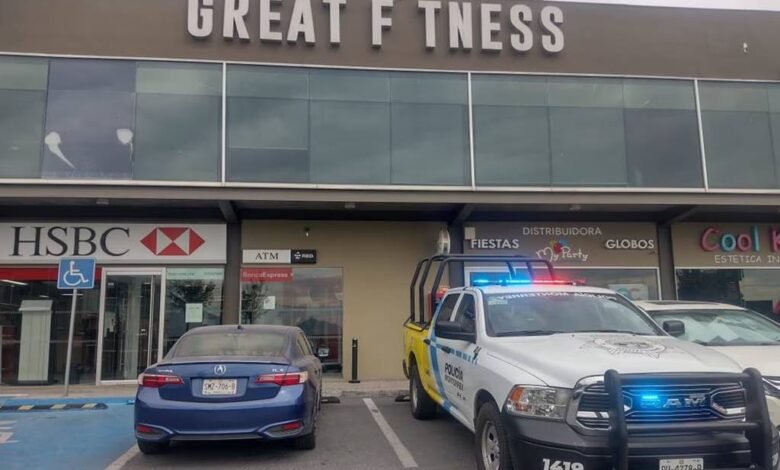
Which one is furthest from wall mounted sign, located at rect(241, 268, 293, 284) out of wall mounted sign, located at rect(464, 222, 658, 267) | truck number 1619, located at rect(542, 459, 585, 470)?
truck number 1619, located at rect(542, 459, 585, 470)

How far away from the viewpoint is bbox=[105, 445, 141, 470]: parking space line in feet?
21.6

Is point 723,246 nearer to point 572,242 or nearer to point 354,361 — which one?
point 572,242

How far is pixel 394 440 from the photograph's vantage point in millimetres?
7676

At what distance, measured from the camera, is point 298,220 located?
47.6ft

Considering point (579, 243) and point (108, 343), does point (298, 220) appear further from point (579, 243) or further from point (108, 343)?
point (579, 243)

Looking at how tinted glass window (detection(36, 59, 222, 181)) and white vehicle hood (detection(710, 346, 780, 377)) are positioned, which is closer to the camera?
white vehicle hood (detection(710, 346, 780, 377))

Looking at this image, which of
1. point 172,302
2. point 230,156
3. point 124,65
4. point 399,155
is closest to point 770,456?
point 399,155

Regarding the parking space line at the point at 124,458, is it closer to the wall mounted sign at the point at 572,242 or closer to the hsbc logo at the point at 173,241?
the hsbc logo at the point at 173,241

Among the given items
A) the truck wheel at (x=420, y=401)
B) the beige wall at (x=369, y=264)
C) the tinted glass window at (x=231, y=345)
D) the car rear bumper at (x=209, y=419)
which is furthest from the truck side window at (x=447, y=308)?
the beige wall at (x=369, y=264)

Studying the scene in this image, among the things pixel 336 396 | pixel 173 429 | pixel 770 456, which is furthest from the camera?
pixel 336 396

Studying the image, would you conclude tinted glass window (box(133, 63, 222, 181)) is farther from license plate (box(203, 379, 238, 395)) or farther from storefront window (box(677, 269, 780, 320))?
storefront window (box(677, 269, 780, 320))

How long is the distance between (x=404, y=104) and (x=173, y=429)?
30.9 feet

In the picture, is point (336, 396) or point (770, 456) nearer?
point (770, 456)

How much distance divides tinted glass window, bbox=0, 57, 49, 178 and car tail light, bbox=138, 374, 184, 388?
8222 mm
